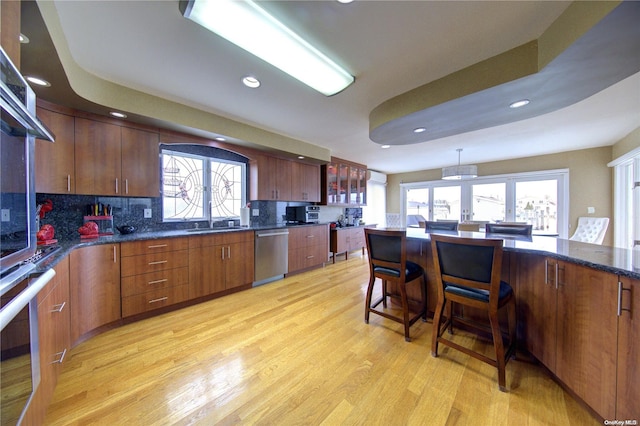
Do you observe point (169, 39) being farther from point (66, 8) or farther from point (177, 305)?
point (177, 305)

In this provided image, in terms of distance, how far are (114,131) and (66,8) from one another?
1.28m

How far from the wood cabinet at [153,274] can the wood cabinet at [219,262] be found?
0.33 feet

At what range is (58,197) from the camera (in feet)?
7.50

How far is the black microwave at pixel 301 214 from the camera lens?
441 cm

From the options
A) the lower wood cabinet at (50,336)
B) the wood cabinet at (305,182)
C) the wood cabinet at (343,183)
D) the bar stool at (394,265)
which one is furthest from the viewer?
the wood cabinet at (343,183)

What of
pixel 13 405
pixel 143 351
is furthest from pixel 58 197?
pixel 13 405

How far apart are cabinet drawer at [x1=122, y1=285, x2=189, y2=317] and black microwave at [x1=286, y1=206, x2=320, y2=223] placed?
89.9 inches

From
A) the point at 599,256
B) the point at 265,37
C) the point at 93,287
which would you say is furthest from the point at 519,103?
the point at 93,287

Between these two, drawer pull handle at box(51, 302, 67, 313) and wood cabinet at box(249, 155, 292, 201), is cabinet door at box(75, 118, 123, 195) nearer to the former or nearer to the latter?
drawer pull handle at box(51, 302, 67, 313)

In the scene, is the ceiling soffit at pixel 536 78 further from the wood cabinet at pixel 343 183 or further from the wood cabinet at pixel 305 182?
the wood cabinet at pixel 343 183

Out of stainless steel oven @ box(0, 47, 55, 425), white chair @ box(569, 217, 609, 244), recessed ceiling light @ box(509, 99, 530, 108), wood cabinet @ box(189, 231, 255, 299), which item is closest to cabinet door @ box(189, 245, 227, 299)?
wood cabinet @ box(189, 231, 255, 299)

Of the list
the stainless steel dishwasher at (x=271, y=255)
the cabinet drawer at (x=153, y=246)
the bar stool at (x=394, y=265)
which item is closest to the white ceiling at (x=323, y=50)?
the bar stool at (x=394, y=265)

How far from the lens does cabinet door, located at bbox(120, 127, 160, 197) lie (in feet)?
8.09

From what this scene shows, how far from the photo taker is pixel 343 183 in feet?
17.5
